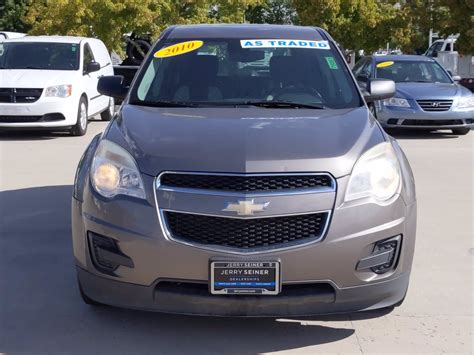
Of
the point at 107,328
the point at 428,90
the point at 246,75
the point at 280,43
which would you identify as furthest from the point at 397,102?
the point at 107,328

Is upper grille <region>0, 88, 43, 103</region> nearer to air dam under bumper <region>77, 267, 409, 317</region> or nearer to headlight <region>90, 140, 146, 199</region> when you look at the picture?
headlight <region>90, 140, 146, 199</region>

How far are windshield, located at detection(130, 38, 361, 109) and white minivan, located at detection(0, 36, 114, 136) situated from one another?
6.99 metres

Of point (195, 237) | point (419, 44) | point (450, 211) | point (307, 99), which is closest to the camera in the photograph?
point (195, 237)

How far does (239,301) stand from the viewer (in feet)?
12.2

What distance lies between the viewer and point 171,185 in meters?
3.70

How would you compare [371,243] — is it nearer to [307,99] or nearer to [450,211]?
[307,99]

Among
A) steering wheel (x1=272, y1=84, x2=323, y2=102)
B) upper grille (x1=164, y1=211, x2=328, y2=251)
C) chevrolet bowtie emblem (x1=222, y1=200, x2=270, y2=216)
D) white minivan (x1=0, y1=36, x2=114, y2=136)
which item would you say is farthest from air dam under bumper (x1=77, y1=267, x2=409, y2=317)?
white minivan (x1=0, y1=36, x2=114, y2=136)

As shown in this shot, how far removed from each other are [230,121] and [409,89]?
9255 millimetres

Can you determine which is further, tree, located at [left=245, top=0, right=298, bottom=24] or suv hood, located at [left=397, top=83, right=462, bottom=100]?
tree, located at [left=245, top=0, right=298, bottom=24]

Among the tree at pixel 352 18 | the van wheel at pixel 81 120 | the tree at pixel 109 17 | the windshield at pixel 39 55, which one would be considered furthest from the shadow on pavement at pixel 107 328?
the tree at pixel 352 18

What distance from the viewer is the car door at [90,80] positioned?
1288 centimetres

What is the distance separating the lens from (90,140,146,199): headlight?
12.4 ft

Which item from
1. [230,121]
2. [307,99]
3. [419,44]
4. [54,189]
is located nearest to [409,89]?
[54,189]

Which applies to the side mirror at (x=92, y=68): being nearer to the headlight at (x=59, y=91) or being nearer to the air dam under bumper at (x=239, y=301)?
the headlight at (x=59, y=91)
